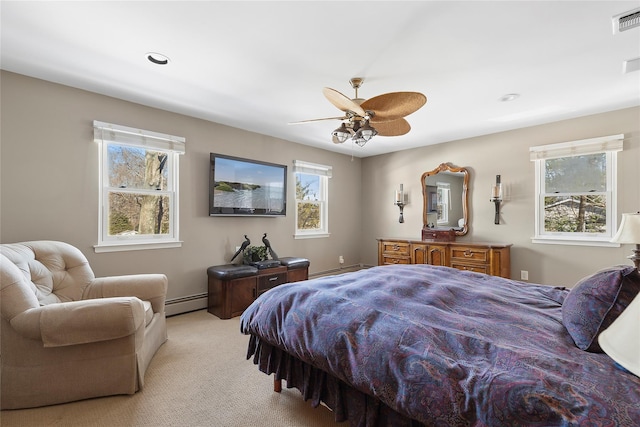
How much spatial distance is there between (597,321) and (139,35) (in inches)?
124

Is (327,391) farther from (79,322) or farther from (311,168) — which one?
(311,168)

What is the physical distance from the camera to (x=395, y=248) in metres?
4.93

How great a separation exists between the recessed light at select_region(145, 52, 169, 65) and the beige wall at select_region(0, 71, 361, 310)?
113 centimetres

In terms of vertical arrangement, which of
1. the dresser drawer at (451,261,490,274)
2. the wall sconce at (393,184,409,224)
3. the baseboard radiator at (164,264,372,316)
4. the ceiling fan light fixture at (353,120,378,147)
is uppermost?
the ceiling fan light fixture at (353,120,378,147)

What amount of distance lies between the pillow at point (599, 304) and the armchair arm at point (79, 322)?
96.2 inches

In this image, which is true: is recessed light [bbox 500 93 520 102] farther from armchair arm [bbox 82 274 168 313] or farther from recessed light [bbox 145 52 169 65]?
armchair arm [bbox 82 274 168 313]

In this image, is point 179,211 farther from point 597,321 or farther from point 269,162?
point 597,321

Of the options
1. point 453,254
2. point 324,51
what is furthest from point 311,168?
point 324,51

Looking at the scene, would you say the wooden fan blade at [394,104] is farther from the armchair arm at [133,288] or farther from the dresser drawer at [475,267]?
the dresser drawer at [475,267]

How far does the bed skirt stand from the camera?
136 centimetres

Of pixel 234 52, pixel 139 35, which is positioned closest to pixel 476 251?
pixel 234 52

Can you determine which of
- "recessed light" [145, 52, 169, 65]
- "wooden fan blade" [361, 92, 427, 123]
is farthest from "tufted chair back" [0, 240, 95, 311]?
"wooden fan blade" [361, 92, 427, 123]

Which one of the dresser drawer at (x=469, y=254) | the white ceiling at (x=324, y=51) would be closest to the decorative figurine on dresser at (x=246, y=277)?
the white ceiling at (x=324, y=51)

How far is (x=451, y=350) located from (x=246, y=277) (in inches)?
113
